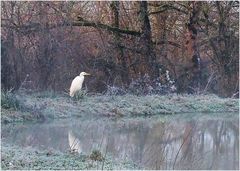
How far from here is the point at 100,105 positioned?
13203 mm

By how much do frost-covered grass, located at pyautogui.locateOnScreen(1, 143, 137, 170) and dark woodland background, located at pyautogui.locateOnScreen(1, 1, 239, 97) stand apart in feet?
24.6

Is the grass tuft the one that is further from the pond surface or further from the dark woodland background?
the dark woodland background

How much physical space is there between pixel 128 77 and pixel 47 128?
7.37 m

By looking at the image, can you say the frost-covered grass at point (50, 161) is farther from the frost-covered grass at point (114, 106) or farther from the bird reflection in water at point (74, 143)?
the frost-covered grass at point (114, 106)

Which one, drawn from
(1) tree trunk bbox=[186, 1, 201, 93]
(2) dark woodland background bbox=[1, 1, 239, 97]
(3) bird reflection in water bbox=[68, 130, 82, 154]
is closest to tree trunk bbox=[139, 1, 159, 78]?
(2) dark woodland background bbox=[1, 1, 239, 97]

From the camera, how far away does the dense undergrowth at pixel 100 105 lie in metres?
11.9

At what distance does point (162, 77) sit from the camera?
17641 mm

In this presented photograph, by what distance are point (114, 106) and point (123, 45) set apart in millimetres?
5418

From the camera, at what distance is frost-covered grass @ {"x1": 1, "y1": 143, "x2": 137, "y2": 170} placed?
662cm

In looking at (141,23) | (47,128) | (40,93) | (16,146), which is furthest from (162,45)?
(16,146)

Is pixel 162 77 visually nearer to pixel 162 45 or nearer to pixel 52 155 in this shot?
pixel 162 45

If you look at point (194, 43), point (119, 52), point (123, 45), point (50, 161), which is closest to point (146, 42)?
point (123, 45)

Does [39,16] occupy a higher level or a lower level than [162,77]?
higher

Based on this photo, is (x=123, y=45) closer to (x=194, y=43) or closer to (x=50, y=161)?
(x=194, y=43)
